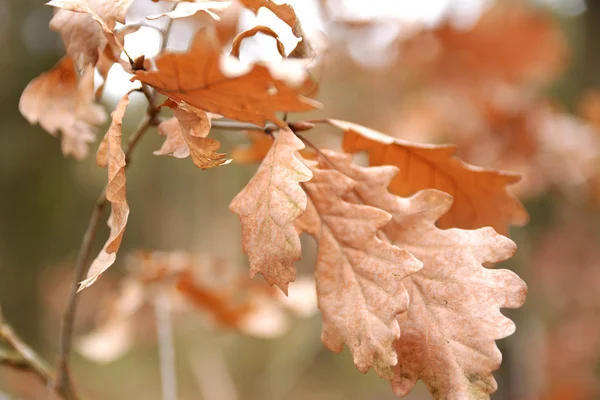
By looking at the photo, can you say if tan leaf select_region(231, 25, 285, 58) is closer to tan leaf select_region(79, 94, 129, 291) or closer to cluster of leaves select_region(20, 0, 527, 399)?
cluster of leaves select_region(20, 0, 527, 399)

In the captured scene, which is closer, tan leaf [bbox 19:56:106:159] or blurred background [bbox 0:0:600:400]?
tan leaf [bbox 19:56:106:159]

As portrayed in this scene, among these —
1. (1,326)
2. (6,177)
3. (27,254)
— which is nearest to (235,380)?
(27,254)

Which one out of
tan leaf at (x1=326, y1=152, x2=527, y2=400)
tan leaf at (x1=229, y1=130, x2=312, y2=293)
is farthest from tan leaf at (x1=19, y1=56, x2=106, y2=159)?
tan leaf at (x1=326, y1=152, x2=527, y2=400)

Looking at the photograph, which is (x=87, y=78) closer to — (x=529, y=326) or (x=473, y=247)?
(x=473, y=247)

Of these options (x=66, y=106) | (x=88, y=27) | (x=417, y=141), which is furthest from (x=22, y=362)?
(x=417, y=141)

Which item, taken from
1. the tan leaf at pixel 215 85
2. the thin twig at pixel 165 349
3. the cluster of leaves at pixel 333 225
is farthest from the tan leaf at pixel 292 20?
the thin twig at pixel 165 349

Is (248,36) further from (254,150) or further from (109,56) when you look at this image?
(254,150)
